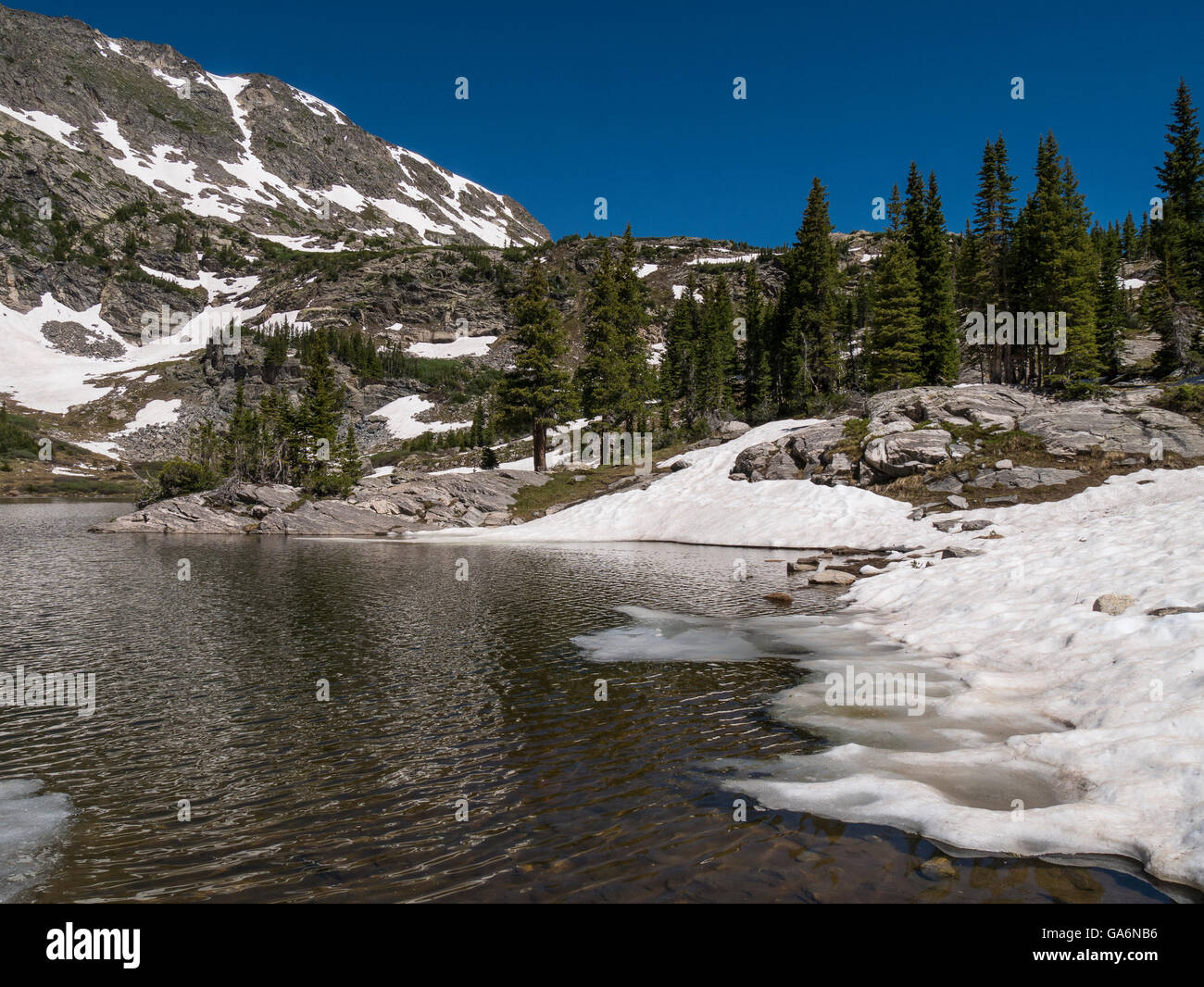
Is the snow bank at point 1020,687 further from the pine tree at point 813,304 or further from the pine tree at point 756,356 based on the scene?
the pine tree at point 756,356

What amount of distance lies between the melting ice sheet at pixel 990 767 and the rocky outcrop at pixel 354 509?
37.9m

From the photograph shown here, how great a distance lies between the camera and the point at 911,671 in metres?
11.9

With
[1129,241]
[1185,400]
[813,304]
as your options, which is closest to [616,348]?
[813,304]

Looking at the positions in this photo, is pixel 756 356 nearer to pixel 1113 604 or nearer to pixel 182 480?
pixel 182 480

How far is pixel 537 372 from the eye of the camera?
53.1m

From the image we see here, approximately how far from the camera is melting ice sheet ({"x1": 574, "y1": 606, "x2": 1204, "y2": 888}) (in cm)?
612

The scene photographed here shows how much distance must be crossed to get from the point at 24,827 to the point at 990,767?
11103 millimetres

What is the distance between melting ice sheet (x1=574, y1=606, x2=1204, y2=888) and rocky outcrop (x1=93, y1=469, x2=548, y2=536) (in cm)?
3790

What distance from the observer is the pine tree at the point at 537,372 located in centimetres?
5269

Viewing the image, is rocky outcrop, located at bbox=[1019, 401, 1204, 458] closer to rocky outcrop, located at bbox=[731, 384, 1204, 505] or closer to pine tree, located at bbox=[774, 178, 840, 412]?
rocky outcrop, located at bbox=[731, 384, 1204, 505]
